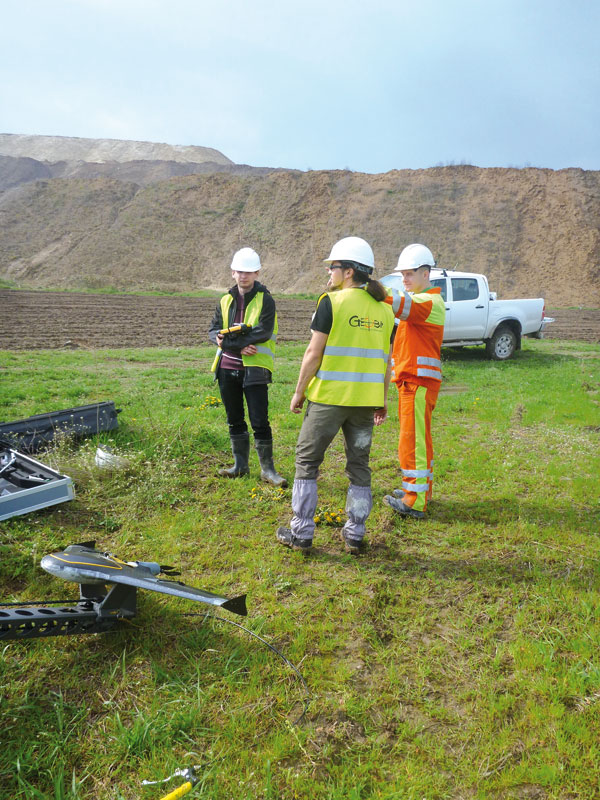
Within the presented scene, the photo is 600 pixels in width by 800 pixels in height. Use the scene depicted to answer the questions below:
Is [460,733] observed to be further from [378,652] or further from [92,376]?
[92,376]

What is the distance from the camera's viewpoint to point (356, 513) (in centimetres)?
361

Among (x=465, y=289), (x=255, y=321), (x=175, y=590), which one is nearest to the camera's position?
(x=175, y=590)

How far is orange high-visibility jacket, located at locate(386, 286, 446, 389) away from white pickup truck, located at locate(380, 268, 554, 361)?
798 cm

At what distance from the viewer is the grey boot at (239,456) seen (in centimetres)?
491

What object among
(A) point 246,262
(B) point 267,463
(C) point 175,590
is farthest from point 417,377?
(C) point 175,590

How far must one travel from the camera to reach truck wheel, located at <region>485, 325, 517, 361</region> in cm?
1266

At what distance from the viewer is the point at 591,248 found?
124 ft

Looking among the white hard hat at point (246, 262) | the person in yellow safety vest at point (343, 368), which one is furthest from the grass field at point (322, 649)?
the white hard hat at point (246, 262)

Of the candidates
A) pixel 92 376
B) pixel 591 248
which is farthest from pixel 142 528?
pixel 591 248

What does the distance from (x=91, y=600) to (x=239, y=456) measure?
2415 millimetres

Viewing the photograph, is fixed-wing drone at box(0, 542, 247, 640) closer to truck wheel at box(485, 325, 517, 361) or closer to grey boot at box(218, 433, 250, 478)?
grey boot at box(218, 433, 250, 478)

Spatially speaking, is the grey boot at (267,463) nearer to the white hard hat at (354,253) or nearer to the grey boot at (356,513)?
the grey boot at (356,513)

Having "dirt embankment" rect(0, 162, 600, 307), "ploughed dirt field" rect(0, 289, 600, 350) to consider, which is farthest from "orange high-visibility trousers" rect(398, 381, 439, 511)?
"dirt embankment" rect(0, 162, 600, 307)

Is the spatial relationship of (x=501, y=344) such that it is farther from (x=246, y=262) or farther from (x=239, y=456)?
(x=246, y=262)
